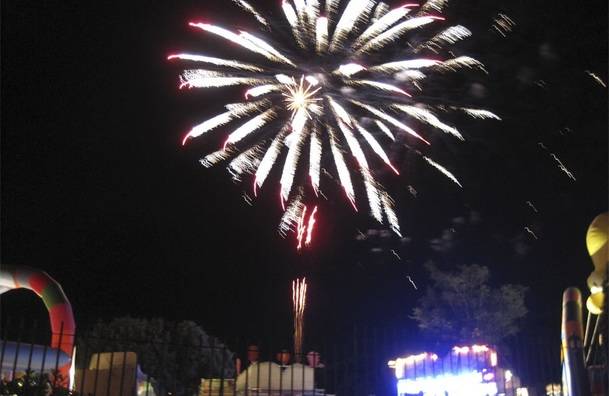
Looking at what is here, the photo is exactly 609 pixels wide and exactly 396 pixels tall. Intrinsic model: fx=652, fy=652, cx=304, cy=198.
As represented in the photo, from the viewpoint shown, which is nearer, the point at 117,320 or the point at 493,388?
the point at 493,388

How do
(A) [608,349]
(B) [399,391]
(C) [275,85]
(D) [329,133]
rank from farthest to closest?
(B) [399,391]
(D) [329,133]
(C) [275,85]
(A) [608,349]

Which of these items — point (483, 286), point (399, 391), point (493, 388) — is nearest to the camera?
point (493, 388)

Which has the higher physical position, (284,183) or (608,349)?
(284,183)

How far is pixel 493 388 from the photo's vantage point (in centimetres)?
2628

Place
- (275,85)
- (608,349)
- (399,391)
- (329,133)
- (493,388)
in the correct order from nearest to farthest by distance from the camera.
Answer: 1. (608,349)
2. (275,85)
3. (329,133)
4. (493,388)
5. (399,391)

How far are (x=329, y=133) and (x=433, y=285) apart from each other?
2827 centimetres

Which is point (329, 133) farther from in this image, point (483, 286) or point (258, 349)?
point (483, 286)

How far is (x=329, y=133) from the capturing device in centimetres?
1958

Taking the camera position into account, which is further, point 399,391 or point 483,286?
point 483,286

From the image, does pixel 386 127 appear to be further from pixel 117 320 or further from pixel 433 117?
pixel 117 320

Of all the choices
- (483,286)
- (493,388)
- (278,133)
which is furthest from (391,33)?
(483,286)

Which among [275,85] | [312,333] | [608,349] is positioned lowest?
[608,349]

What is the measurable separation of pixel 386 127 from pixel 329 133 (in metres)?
1.85

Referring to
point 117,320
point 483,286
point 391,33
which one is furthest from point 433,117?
point 117,320
